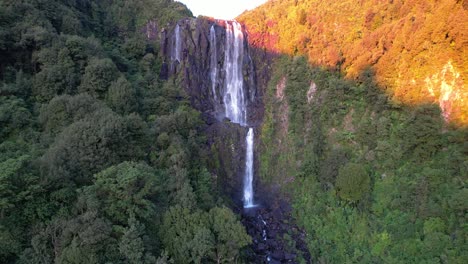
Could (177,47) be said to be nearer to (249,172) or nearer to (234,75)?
(234,75)

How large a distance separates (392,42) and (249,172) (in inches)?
696

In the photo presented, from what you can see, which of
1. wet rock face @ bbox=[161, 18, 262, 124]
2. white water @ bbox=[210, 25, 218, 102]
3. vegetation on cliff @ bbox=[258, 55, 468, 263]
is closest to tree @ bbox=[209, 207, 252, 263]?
vegetation on cliff @ bbox=[258, 55, 468, 263]

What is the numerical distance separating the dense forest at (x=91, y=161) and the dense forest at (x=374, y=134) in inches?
327

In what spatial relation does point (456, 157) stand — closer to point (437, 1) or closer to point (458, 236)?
point (458, 236)

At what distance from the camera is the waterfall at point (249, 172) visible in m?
30.2

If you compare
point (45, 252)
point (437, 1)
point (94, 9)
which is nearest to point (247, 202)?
point (45, 252)

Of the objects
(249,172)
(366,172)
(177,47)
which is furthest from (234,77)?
(366,172)

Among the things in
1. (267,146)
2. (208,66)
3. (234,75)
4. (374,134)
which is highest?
(208,66)

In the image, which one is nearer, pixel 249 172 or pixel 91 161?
pixel 91 161

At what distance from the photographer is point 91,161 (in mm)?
18578

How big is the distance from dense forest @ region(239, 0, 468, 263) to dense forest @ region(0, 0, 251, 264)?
8302 mm

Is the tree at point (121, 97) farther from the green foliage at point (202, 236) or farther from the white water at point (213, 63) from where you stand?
the white water at point (213, 63)

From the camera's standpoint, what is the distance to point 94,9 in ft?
127

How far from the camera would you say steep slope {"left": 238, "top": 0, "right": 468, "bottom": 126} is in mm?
21141
